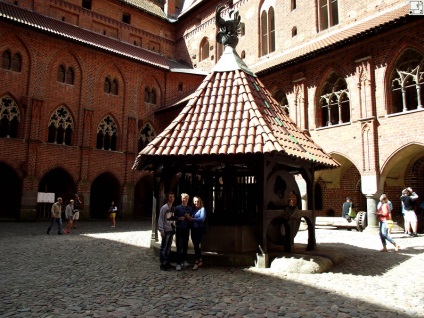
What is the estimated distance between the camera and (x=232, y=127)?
6.32 metres

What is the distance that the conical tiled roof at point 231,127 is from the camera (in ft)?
19.2

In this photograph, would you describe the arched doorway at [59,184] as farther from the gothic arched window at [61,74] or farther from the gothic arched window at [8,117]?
the gothic arched window at [61,74]

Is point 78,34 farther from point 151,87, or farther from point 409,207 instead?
point 409,207

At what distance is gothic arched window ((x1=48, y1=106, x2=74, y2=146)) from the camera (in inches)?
768

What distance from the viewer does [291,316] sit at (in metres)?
3.78

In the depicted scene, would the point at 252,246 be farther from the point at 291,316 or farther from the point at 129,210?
the point at 129,210

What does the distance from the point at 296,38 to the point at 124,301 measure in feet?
58.5

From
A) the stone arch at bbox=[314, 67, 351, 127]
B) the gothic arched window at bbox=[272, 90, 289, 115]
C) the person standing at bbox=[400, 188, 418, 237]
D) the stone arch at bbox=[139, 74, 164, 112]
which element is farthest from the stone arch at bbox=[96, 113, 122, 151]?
the person standing at bbox=[400, 188, 418, 237]

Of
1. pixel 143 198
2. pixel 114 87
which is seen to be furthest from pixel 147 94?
pixel 143 198

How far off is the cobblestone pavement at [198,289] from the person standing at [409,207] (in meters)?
4.14

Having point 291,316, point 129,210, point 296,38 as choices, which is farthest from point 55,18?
point 291,316

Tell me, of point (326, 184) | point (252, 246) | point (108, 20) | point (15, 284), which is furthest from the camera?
point (108, 20)

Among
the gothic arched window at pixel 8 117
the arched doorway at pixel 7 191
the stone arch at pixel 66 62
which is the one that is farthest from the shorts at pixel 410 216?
the arched doorway at pixel 7 191

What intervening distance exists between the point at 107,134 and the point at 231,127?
16956 mm
